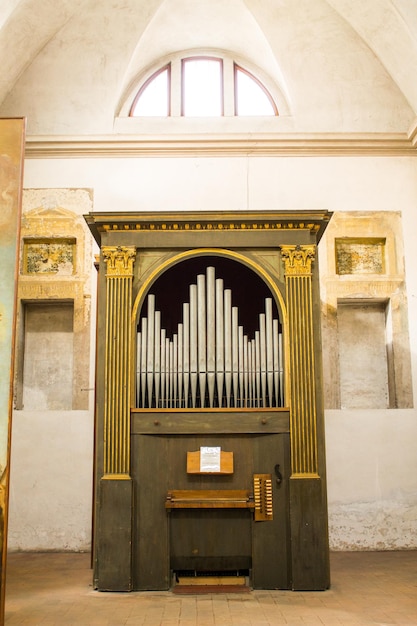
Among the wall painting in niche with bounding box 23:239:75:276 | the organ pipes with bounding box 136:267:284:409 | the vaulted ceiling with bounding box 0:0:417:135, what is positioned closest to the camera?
the organ pipes with bounding box 136:267:284:409

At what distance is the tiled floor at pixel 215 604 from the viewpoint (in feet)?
17.7

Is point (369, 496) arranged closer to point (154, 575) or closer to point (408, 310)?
point (408, 310)

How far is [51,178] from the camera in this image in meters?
9.58

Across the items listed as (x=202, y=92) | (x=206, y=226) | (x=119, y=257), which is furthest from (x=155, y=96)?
(x=119, y=257)

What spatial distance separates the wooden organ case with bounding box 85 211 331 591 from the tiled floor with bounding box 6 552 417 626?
0.91 ft

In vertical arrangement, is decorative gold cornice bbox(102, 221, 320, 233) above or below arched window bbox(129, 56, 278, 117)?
below

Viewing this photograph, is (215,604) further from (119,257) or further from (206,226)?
(206,226)

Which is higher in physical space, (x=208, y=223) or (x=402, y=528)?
(x=208, y=223)

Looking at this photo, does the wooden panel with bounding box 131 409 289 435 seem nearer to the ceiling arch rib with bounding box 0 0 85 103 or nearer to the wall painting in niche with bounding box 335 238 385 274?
the wall painting in niche with bounding box 335 238 385 274

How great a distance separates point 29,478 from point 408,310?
5.60m

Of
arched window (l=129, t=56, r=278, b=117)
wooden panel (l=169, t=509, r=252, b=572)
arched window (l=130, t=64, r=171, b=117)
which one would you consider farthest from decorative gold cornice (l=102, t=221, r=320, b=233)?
arched window (l=130, t=64, r=171, b=117)

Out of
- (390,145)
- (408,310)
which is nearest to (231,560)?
(408,310)

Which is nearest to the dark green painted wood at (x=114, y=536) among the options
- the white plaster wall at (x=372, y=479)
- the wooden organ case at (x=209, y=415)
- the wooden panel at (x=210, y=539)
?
the wooden organ case at (x=209, y=415)

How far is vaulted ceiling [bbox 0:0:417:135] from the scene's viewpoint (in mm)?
9680
